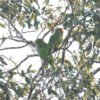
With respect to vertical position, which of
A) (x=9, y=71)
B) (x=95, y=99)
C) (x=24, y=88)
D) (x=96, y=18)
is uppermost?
(x=96, y=18)

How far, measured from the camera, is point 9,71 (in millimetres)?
2414

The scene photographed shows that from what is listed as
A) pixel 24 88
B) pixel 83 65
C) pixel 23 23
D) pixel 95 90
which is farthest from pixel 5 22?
pixel 95 90

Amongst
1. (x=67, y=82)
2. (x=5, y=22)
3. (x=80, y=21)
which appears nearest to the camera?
(x=80, y=21)

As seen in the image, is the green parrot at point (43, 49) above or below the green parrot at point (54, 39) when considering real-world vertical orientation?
below

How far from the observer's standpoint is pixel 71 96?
7.63ft

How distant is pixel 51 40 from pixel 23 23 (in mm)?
1281

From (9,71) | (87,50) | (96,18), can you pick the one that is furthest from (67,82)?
(96,18)

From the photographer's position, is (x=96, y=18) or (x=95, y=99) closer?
(x=96, y=18)

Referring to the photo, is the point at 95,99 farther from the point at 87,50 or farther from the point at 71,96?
the point at 87,50

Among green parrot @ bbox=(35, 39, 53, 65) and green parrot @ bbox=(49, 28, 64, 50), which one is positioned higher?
green parrot @ bbox=(49, 28, 64, 50)

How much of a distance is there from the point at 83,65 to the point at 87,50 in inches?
5.8

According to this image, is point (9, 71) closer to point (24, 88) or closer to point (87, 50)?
point (24, 88)

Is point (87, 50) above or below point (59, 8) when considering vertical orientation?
below

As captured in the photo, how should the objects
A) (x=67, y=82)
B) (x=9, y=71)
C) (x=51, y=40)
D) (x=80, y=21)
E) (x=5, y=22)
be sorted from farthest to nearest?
(x=5, y=22) → (x=9, y=71) → (x=67, y=82) → (x=80, y=21) → (x=51, y=40)
